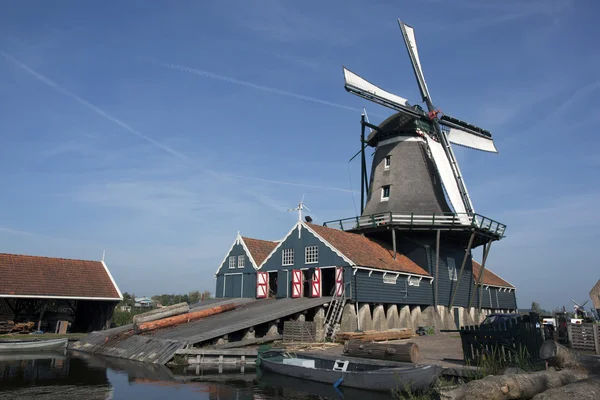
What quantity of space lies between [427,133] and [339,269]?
50.2 feet

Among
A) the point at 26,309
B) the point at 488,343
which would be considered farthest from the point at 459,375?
the point at 26,309

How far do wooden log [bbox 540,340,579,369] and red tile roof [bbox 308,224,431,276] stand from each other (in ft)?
52.3

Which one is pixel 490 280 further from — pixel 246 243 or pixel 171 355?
pixel 171 355

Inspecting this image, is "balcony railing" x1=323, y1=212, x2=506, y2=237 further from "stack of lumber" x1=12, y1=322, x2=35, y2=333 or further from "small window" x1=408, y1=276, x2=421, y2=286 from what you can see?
"stack of lumber" x1=12, y1=322, x2=35, y2=333

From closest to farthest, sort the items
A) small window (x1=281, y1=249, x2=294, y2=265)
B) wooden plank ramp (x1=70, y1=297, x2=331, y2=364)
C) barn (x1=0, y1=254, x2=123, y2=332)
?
wooden plank ramp (x1=70, y1=297, x2=331, y2=364)
barn (x1=0, y1=254, x2=123, y2=332)
small window (x1=281, y1=249, x2=294, y2=265)

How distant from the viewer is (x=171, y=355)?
1823 centimetres

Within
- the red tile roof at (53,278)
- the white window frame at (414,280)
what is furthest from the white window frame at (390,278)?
the red tile roof at (53,278)

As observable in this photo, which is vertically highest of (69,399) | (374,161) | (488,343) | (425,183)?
(374,161)

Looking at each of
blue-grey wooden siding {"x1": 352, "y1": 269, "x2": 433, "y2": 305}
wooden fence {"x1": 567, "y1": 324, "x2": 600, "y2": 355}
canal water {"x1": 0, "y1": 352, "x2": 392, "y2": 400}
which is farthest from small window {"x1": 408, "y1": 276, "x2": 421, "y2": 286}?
canal water {"x1": 0, "y1": 352, "x2": 392, "y2": 400}

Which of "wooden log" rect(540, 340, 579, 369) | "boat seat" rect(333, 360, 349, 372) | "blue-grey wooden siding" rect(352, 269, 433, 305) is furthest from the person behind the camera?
"blue-grey wooden siding" rect(352, 269, 433, 305)

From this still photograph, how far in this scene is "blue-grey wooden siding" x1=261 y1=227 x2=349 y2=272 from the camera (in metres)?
27.1

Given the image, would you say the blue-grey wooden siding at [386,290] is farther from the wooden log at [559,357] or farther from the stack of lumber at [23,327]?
the stack of lumber at [23,327]

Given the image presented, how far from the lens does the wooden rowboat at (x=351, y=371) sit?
12133 millimetres

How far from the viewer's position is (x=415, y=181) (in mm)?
33125
